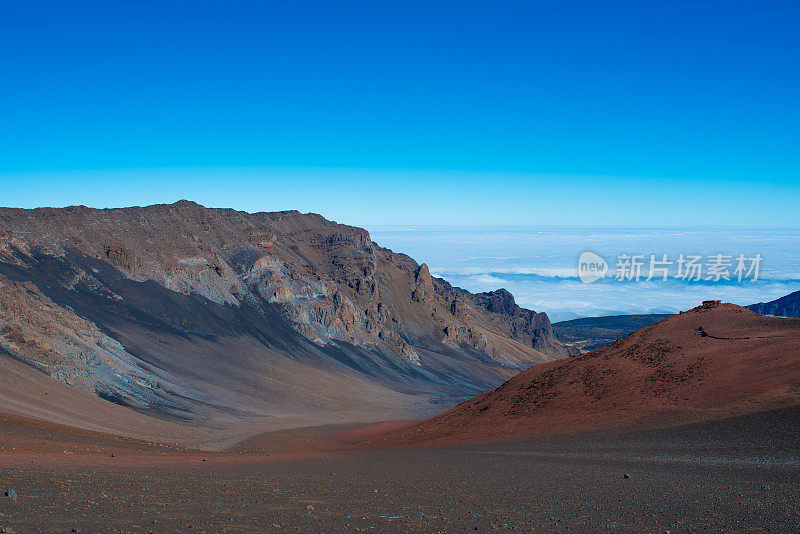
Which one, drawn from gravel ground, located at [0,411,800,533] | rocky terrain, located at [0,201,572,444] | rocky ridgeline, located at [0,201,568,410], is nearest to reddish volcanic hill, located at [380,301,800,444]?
gravel ground, located at [0,411,800,533]

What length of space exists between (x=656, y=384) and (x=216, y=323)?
3366 inches

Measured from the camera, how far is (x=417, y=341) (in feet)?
533

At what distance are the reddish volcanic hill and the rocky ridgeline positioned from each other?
44.2m

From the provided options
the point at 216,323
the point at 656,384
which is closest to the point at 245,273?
the point at 216,323

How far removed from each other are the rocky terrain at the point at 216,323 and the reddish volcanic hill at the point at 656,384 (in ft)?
103

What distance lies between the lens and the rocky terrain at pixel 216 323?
235 ft

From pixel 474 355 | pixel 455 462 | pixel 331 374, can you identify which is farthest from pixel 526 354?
pixel 455 462

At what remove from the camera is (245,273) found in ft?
429

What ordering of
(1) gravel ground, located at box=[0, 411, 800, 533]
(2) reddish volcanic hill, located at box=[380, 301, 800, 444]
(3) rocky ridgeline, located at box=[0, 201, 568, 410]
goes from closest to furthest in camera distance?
(1) gravel ground, located at box=[0, 411, 800, 533], (2) reddish volcanic hill, located at box=[380, 301, 800, 444], (3) rocky ridgeline, located at box=[0, 201, 568, 410]

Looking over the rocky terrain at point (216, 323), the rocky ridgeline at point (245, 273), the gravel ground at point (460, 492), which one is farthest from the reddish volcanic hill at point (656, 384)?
the rocky ridgeline at point (245, 273)

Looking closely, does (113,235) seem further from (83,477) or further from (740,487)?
(740,487)

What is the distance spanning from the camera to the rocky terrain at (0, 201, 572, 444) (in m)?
71.6

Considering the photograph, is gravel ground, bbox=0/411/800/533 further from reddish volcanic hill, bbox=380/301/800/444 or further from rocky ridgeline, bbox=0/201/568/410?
rocky ridgeline, bbox=0/201/568/410

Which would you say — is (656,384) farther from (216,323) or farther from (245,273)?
(245,273)
